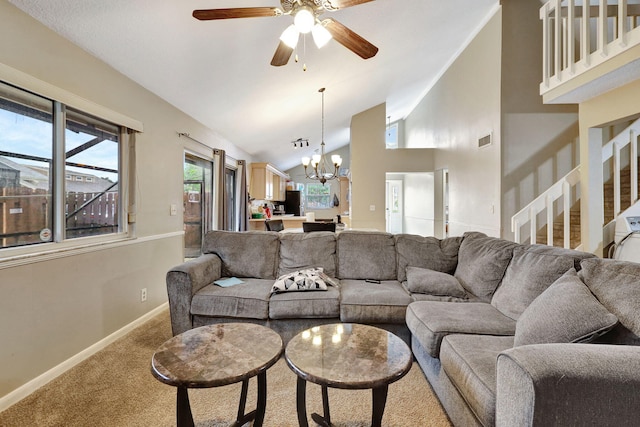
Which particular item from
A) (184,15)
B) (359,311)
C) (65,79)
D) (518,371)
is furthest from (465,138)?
(65,79)

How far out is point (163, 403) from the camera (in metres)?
1.76

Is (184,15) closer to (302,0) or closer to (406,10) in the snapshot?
(302,0)

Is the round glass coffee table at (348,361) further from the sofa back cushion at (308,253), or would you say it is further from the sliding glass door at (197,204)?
the sliding glass door at (197,204)

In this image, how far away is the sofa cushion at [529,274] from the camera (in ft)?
5.57

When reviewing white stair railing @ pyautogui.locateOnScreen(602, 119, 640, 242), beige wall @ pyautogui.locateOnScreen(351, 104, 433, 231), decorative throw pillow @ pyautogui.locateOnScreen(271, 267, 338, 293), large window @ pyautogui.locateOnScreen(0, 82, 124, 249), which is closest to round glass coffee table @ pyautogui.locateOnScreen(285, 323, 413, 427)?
decorative throw pillow @ pyautogui.locateOnScreen(271, 267, 338, 293)

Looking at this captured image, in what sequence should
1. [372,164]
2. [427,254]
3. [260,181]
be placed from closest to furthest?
[427,254] < [372,164] < [260,181]

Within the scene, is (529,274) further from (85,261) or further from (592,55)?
(85,261)

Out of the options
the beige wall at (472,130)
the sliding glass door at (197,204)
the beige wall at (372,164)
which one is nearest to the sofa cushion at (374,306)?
the beige wall at (472,130)

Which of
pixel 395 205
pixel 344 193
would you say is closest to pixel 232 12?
pixel 344 193

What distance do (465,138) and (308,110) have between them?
2692mm

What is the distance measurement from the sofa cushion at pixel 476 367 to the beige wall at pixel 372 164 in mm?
4932

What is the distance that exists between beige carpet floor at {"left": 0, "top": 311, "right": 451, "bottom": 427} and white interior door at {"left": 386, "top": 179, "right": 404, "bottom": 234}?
761 cm

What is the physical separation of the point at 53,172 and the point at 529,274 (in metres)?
3.26

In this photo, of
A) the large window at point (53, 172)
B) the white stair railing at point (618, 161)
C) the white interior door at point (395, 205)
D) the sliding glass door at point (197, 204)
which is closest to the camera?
the large window at point (53, 172)
